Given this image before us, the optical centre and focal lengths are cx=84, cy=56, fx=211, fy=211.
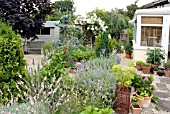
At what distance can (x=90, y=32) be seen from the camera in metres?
14.7

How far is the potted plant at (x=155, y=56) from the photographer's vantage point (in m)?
8.89

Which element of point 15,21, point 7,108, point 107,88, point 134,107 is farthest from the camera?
point 15,21

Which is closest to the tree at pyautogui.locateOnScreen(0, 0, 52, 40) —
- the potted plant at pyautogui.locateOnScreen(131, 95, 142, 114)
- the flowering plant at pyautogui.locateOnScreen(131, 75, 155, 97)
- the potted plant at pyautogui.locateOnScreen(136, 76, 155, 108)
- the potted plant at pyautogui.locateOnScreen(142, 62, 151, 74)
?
the potted plant at pyautogui.locateOnScreen(142, 62, 151, 74)

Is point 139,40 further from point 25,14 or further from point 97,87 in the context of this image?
point 97,87

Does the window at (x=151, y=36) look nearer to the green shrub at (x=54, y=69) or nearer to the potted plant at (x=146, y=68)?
the potted plant at (x=146, y=68)

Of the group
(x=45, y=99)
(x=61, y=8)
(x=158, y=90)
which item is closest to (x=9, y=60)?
(x=45, y=99)

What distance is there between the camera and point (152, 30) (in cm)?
936

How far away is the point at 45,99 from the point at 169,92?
4.24 meters

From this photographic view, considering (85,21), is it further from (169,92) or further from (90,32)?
(169,92)

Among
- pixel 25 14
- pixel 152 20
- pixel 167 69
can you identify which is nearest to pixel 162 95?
pixel 167 69

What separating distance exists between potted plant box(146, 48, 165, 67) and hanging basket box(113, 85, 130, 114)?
17.0 feet

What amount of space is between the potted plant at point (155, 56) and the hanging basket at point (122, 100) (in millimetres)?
5180

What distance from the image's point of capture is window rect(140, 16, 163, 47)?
9.17 meters

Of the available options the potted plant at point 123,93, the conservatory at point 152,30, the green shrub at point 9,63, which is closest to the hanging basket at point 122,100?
the potted plant at point 123,93
